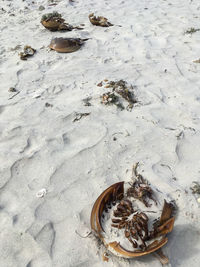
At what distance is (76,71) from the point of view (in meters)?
4.18

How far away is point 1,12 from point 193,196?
272 inches

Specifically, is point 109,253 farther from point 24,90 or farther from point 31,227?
point 24,90

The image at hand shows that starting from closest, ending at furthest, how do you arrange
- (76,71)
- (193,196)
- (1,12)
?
(193,196), (76,71), (1,12)

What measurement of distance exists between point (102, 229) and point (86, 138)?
1.16 m

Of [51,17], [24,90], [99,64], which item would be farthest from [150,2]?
[24,90]

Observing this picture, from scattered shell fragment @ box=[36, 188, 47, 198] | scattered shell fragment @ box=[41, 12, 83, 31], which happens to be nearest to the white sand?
scattered shell fragment @ box=[36, 188, 47, 198]

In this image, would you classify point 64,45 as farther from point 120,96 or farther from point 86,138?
point 86,138

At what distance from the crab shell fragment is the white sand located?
0.10 m

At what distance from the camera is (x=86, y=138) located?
2.92m

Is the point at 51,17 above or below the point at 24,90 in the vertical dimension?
above

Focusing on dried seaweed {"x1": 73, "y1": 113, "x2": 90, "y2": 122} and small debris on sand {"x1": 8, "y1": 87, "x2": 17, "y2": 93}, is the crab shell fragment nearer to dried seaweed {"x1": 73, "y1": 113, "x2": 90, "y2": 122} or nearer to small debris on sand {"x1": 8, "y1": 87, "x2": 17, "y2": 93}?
dried seaweed {"x1": 73, "y1": 113, "x2": 90, "y2": 122}

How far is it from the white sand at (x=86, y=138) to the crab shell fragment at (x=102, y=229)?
10cm

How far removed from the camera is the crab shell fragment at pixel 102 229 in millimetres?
1848

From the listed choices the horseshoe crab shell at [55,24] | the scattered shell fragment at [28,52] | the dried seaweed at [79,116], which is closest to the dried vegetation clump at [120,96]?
the dried seaweed at [79,116]
